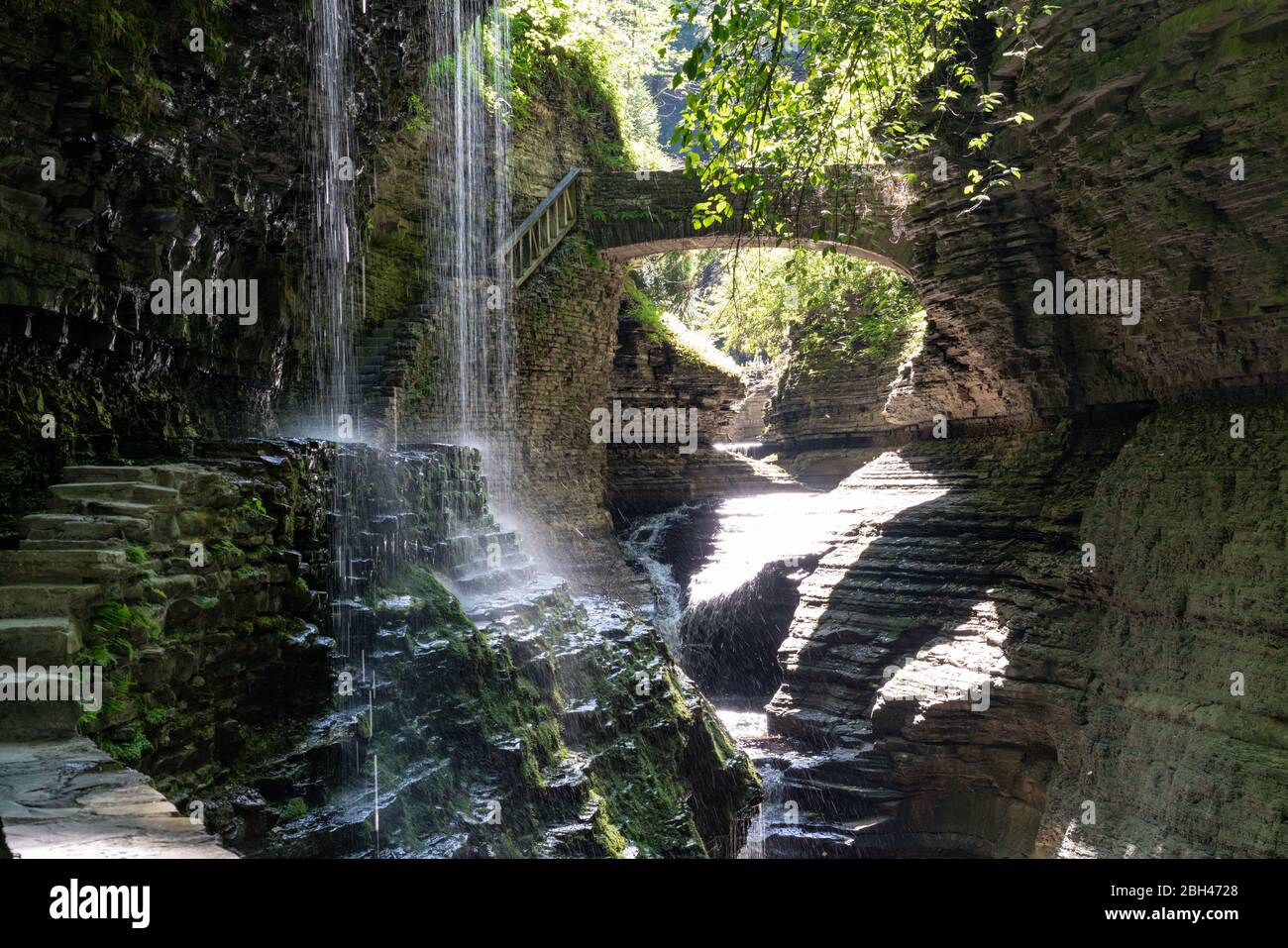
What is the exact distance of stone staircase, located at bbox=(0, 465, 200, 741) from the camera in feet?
12.3

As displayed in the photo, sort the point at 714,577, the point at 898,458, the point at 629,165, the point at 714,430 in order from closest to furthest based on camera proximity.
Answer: the point at 898,458 < the point at 714,577 < the point at 629,165 < the point at 714,430

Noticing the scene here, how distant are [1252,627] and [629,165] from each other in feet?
46.9

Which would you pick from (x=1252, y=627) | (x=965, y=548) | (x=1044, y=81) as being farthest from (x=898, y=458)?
(x=1252, y=627)

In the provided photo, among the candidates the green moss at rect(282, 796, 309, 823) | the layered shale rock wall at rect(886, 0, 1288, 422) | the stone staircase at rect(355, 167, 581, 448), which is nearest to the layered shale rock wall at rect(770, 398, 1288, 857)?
the layered shale rock wall at rect(886, 0, 1288, 422)

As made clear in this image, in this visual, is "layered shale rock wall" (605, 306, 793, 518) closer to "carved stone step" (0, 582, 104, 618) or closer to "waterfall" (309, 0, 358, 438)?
"waterfall" (309, 0, 358, 438)

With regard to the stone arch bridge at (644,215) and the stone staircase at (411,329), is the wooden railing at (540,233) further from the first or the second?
the stone arch bridge at (644,215)

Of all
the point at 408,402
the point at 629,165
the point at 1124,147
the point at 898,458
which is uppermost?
the point at 629,165

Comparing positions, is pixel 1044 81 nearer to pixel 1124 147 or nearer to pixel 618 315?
pixel 1124 147

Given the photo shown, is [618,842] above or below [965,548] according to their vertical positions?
below

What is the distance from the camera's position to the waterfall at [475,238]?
46.5ft

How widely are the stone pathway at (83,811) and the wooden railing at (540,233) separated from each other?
12386mm

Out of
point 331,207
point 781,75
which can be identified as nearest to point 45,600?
point 781,75

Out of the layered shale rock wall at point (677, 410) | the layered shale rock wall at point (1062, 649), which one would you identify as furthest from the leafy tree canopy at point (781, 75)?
the layered shale rock wall at point (677, 410)

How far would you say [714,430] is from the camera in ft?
65.3
